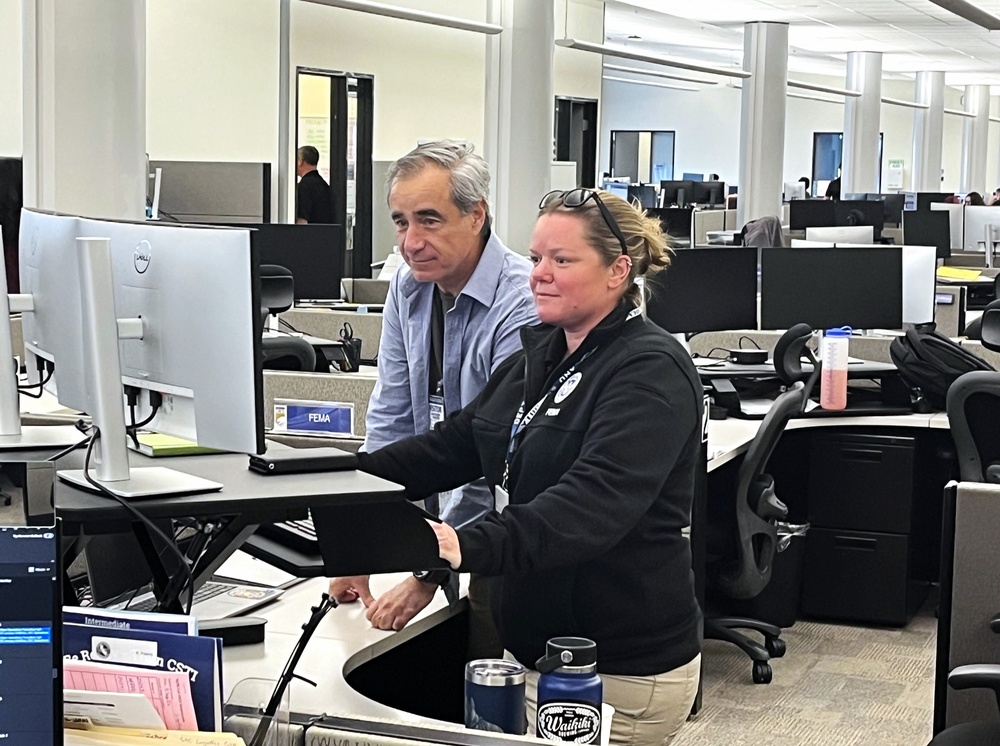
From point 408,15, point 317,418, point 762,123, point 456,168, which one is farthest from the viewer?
point 762,123

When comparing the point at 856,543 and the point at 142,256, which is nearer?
the point at 142,256

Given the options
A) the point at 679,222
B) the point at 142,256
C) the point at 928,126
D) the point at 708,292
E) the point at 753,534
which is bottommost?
the point at 753,534

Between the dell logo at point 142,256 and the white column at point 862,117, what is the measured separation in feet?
55.7

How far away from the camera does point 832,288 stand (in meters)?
5.25

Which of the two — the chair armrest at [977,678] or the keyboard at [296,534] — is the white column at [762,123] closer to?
the chair armrest at [977,678]

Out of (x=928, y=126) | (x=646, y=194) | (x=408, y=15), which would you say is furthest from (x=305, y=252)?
(x=928, y=126)

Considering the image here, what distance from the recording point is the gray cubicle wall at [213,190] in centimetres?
871

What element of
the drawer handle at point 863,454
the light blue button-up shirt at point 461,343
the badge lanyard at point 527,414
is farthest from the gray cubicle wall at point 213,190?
the badge lanyard at point 527,414

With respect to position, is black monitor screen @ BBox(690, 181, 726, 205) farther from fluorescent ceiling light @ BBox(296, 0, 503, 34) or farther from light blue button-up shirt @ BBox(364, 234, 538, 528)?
light blue button-up shirt @ BBox(364, 234, 538, 528)

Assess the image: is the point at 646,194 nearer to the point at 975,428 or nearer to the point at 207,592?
the point at 975,428

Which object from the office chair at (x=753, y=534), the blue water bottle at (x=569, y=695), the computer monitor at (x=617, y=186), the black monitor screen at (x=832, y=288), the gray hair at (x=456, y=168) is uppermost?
the computer monitor at (x=617, y=186)

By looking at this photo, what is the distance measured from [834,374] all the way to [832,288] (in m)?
0.64

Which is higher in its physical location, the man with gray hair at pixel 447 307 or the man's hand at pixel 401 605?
the man with gray hair at pixel 447 307

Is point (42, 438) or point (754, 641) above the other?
point (42, 438)
